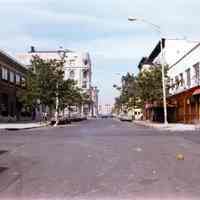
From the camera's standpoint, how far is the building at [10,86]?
240 ft

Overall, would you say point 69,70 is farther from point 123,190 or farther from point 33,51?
point 123,190

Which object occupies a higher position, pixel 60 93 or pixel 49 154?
pixel 60 93

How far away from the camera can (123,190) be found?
9.03m

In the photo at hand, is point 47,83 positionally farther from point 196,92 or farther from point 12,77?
point 196,92

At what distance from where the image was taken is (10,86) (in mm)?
80125

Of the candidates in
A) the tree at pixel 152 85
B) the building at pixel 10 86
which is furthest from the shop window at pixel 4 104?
the tree at pixel 152 85

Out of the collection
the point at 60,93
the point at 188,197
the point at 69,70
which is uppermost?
the point at 69,70

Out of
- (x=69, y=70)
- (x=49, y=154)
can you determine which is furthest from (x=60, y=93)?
(x=69, y=70)

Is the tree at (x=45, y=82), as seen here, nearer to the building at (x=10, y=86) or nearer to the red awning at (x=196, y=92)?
the building at (x=10, y=86)

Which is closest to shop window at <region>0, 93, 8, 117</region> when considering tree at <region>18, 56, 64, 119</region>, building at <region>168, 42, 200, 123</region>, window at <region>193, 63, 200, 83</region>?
tree at <region>18, 56, 64, 119</region>

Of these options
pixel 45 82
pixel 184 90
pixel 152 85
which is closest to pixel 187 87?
pixel 184 90

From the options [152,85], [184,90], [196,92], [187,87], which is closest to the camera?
[196,92]

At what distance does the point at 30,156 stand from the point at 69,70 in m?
169

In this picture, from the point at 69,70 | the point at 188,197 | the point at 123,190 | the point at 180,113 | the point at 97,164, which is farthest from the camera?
the point at 69,70
